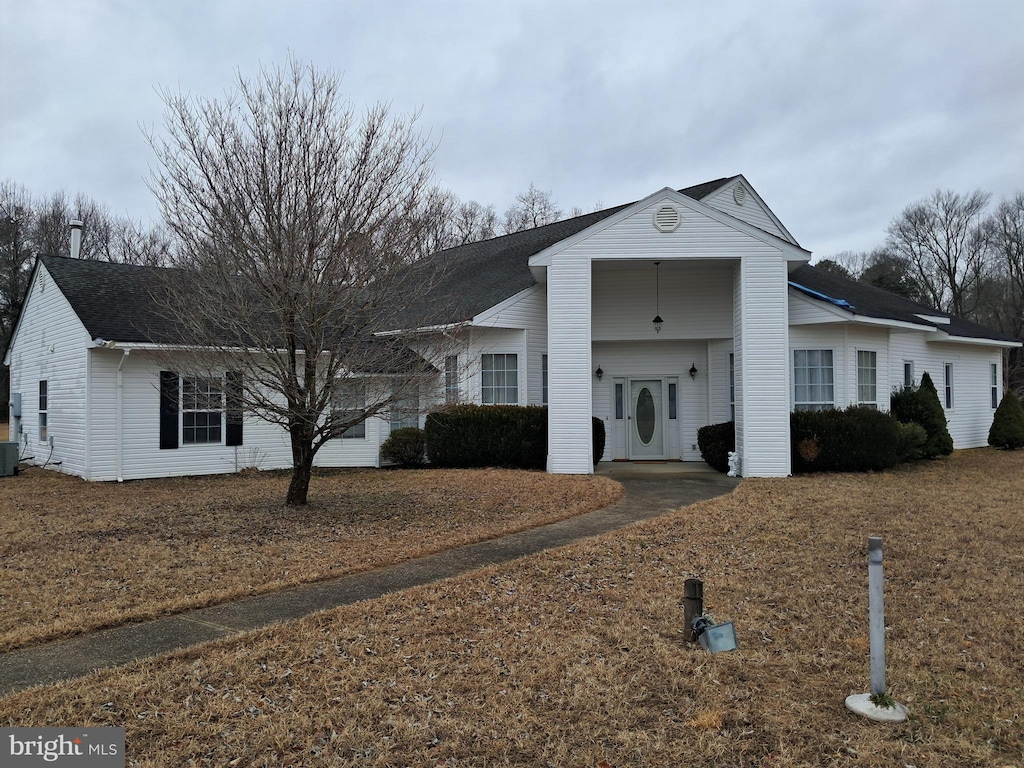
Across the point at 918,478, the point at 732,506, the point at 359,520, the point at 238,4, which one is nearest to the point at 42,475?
the point at 359,520

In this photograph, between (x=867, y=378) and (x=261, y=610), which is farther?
(x=867, y=378)

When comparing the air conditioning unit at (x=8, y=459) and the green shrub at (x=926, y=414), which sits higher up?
the green shrub at (x=926, y=414)

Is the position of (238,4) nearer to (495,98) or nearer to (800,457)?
(495,98)

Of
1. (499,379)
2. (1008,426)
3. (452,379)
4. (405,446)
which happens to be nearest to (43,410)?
(405,446)

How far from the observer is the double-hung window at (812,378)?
16266mm

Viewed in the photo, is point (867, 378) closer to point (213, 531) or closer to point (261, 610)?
point (213, 531)

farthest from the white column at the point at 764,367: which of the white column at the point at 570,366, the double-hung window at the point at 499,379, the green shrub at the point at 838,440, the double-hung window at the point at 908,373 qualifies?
the double-hung window at the point at 908,373

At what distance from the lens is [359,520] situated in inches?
389

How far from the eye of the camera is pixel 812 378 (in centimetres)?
1634

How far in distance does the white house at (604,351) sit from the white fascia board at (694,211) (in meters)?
0.04

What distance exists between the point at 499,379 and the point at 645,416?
3.90m

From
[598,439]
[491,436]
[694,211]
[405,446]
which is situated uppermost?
[694,211]

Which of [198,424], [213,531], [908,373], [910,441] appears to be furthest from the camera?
[908,373]

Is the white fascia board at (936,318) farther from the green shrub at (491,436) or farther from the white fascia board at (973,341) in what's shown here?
the green shrub at (491,436)
